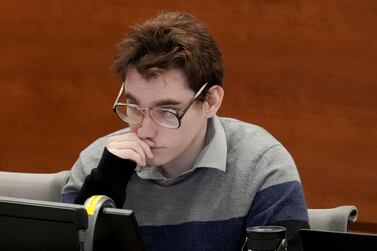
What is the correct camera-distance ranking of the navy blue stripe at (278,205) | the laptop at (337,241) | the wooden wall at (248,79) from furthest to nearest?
the wooden wall at (248,79)
the navy blue stripe at (278,205)
the laptop at (337,241)

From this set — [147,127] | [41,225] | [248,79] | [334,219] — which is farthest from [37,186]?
[248,79]

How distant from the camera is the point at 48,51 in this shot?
142 inches

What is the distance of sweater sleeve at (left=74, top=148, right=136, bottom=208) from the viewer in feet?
6.27

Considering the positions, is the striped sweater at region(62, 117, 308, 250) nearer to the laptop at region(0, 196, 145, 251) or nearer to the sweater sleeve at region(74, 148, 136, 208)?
the sweater sleeve at region(74, 148, 136, 208)

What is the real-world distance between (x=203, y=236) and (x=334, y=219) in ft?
1.13

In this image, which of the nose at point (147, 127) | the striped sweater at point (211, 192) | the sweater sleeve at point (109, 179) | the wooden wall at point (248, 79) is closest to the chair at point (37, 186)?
the striped sweater at point (211, 192)

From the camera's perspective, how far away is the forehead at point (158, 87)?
188 centimetres

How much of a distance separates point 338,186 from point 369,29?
71 centimetres

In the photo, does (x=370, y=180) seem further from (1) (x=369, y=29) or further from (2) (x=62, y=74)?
(2) (x=62, y=74)

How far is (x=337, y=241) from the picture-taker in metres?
1.25

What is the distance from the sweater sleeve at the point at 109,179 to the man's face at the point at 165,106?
0.23 feet

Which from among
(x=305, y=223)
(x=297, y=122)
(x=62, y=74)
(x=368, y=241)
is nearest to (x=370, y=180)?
(x=297, y=122)

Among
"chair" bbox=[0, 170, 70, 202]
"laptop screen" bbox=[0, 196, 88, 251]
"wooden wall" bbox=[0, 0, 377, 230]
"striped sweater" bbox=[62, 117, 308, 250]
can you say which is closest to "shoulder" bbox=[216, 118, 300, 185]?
"striped sweater" bbox=[62, 117, 308, 250]

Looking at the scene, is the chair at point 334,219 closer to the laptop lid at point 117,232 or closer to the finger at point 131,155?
the finger at point 131,155
